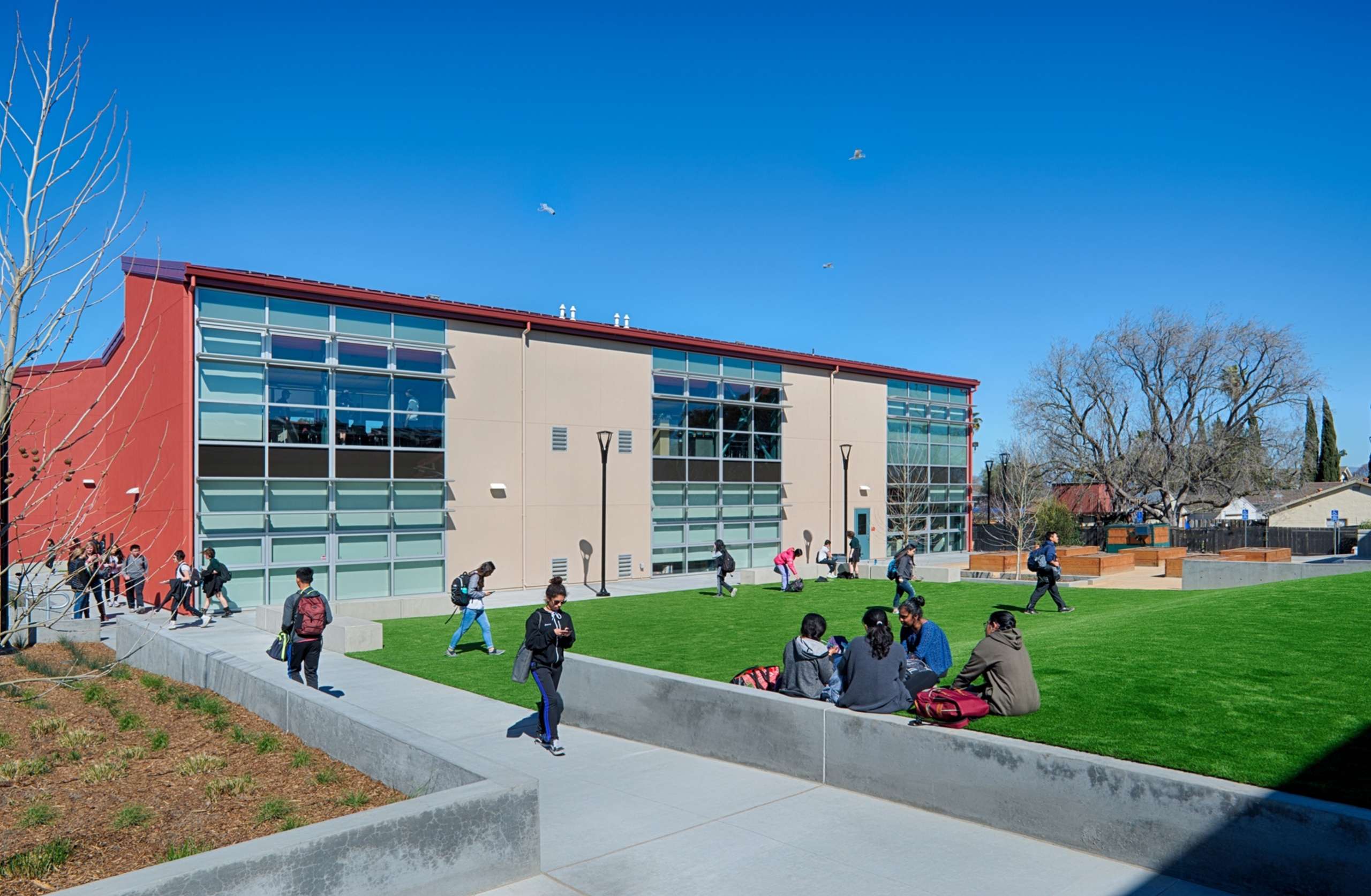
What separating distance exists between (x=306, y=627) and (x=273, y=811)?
479 centimetres

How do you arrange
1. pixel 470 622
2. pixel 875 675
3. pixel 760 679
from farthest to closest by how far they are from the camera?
1. pixel 470 622
2. pixel 760 679
3. pixel 875 675

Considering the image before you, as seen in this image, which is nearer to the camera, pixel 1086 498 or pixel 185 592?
pixel 185 592

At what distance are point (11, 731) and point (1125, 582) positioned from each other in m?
27.7

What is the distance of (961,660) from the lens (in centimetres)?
1177

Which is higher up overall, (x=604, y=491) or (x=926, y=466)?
(x=926, y=466)

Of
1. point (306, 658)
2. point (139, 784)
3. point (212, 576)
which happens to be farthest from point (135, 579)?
point (139, 784)

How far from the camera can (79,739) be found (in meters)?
8.35

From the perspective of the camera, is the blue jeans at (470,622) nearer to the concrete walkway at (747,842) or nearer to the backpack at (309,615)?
the backpack at (309,615)

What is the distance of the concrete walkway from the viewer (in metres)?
6.06

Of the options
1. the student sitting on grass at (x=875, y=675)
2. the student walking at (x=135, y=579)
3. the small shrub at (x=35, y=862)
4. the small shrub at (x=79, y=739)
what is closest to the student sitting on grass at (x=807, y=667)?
the student sitting on grass at (x=875, y=675)

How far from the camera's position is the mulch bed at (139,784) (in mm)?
5672

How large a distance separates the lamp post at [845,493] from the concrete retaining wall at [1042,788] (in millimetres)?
26940

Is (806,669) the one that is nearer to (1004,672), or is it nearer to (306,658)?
(1004,672)

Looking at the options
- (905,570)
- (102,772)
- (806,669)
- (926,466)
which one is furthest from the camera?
(926,466)
